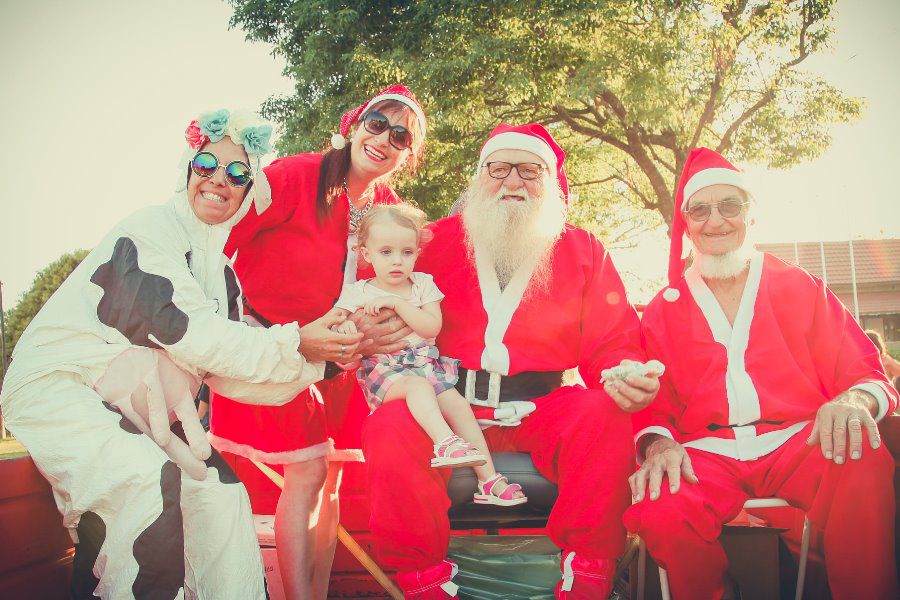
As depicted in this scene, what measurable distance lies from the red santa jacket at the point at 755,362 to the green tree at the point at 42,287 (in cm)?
1910

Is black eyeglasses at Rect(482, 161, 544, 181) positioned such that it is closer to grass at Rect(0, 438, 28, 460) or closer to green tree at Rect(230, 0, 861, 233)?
grass at Rect(0, 438, 28, 460)

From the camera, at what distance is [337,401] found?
3391 mm

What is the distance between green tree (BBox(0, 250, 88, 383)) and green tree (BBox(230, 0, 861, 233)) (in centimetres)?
1061

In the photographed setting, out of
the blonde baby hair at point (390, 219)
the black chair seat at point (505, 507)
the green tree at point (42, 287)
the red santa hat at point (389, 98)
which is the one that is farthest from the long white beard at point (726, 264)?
the green tree at point (42, 287)

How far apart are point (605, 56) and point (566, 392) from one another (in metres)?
7.76

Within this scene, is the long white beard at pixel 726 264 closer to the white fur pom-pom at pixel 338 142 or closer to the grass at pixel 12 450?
the white fur pom-pom at pixel 338 142

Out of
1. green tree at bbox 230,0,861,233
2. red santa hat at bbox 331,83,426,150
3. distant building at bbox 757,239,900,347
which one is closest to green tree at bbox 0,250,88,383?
green tree at bbox 230,0,861,233

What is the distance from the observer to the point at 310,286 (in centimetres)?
323

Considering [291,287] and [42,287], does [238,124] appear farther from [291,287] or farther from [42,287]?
[42,287]

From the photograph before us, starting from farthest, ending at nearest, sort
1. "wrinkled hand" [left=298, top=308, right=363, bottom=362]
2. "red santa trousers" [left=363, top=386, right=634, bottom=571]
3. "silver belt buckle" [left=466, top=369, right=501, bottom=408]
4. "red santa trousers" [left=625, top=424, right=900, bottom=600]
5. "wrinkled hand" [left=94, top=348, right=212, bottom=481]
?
"silver belt buckle" [left=466, top=369, right=501, bottom=408]
"wrinkled hand" [left=298, top=308, right=363, bottom=362]
"red santa trousers" [left=363, top=386, right=634, bottom=571]
"red santa trousers" [left=625, top=424, right=900, bottom=600]
"wrinkled hand" [left=94, top=348, right=212, bottom=481]

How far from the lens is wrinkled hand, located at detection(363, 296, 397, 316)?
297cm

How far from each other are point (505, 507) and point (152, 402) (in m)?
1.38

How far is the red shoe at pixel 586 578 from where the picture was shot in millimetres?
2465

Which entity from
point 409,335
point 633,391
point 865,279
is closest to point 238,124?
point 409,335
